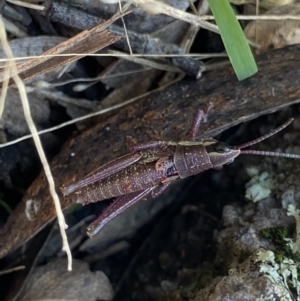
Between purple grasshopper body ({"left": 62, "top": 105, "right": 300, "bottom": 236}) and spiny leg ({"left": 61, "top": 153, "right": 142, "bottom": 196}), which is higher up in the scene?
spiny leg ({"left": 61, "top": 153, "right": 142, "bottom": 196})

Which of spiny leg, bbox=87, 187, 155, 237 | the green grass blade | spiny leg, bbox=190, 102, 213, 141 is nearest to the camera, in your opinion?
the green grass blade

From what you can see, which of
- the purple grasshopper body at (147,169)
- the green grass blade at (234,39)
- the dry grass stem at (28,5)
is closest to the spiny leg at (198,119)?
the purple grasshopper body at (147,169)

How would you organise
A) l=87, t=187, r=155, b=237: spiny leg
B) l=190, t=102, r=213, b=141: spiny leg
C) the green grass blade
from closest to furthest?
the green grass blade → l=190, t=102, r=213, b=141: spiny leg → l=87, t=187, r=155, b=237: spiny leg

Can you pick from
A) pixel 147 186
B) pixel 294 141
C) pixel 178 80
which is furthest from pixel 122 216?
pixel 294 141

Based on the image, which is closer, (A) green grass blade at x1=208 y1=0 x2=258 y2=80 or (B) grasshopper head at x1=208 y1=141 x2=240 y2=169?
(A) green grass blade at x1=208 y1=0 x2=258 y2=80

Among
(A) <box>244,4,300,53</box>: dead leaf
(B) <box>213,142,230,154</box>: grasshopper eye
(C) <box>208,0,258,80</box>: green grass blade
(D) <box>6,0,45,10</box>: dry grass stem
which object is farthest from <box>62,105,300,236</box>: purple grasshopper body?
(D) <box>6,0,45,10</box>: dry grass stem

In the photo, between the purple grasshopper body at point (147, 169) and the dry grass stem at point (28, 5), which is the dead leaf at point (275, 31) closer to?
the purple grasshopper body at point (147, 169)

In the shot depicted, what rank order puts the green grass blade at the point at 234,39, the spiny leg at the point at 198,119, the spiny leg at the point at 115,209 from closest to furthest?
the green grass blade at the point at 234,39 → the spiny leg at the point at 198,119 → the spiny leg at the point at 115,209

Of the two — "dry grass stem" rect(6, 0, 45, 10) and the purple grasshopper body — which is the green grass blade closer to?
the purple grasshopper body
